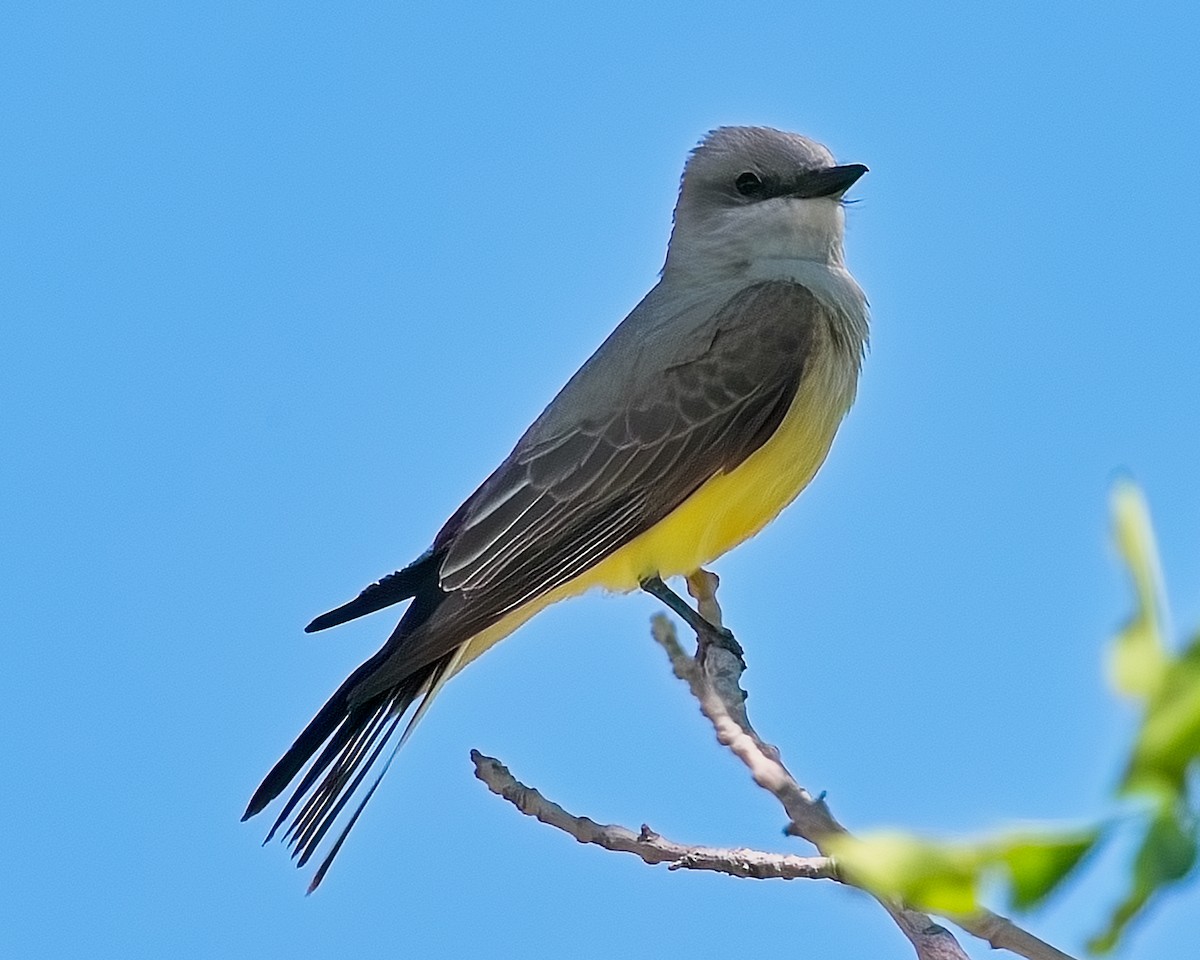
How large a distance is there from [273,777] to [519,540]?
1122 mm

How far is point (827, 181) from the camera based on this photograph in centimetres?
589

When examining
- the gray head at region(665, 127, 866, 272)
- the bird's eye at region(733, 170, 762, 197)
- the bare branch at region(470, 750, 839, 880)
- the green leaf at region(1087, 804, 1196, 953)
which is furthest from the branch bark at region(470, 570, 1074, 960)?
the bird's eye at region(733, 170, 762, 197)

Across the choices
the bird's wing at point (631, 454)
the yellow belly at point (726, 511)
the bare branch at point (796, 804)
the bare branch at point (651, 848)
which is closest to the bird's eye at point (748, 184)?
the bird's wing at point (631, 454)

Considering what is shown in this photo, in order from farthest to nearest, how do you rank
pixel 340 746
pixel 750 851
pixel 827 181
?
pixel 827 181, pixel 340 746, pixel 750 851

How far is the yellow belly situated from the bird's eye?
94 centimetres

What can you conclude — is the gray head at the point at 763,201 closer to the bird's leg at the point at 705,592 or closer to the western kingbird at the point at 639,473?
the western kingbird at the point at 639,473

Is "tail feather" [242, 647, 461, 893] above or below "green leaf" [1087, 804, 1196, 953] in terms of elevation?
above

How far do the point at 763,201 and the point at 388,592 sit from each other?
6.84 feet

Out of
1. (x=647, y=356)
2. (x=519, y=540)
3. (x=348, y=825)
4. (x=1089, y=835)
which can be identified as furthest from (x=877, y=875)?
(x=647, y=356)

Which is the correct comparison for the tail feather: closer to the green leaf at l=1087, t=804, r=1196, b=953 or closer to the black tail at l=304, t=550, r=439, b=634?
the black tail at l=304, t=550, r=439, b=634

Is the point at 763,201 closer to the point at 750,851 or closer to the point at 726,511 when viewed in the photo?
the point at 726,511

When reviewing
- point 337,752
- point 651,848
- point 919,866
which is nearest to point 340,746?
point 337,752

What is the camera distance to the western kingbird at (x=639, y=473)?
186 inches

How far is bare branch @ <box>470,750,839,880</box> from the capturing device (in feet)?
9.35
